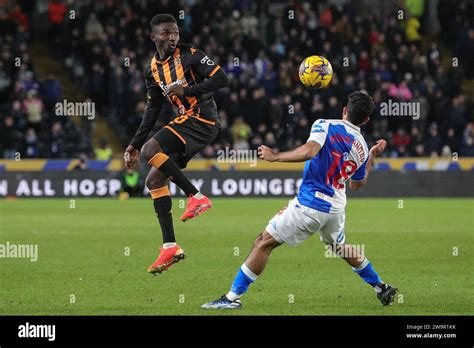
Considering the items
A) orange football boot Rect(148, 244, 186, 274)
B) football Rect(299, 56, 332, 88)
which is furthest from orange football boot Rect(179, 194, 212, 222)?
football Rect(299, 56, 332, 88)

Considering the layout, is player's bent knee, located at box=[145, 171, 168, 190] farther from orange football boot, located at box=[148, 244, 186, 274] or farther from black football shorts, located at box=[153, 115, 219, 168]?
orange football boot, located at box=[148, 244, 186, 274]

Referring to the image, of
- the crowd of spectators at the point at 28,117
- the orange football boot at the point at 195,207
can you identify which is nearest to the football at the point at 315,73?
the orange football boot at the point at 195,207

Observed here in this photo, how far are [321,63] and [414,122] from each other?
19.5 m

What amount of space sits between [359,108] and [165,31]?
224cm

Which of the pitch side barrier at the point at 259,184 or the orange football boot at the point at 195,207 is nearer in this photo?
the orange football boot at the point at 195,207

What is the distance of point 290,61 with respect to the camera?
1204 inches

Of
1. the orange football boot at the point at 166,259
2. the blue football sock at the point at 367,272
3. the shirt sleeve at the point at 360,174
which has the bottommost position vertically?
the blue football sock at the point at 367,272

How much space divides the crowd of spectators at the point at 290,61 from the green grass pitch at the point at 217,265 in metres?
5.52

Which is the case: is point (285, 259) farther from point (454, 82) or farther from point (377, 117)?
point (454, 82)

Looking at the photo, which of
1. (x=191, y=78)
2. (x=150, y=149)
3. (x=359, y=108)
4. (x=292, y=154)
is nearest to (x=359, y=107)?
(x=359, y=108)

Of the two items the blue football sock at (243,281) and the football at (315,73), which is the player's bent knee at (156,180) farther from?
the football at (315,73)

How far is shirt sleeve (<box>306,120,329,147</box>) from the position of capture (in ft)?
31.3

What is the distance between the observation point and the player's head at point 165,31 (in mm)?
10773

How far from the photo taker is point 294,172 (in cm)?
2761
